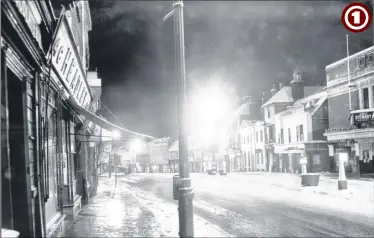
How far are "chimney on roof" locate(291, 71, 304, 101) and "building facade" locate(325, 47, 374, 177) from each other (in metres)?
11.3

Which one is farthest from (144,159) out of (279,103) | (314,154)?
(314,154)

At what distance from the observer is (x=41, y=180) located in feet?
29.0

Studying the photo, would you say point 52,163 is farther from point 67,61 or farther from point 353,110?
point 353,110

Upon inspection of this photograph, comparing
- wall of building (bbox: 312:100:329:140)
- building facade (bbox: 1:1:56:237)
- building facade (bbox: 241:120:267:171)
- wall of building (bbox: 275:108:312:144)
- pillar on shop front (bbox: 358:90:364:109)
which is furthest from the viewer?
building facade (bbox: 241:120:267:171)

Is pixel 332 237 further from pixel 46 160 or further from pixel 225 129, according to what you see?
pixel 225 129

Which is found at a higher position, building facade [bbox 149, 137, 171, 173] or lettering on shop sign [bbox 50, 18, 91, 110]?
lettering on shop sign [bbox 50, 18, 91, 110]

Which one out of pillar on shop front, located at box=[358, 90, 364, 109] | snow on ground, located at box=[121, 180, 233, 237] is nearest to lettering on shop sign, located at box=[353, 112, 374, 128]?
pillar on shop front, located at box=[358, 90, 364, 109]

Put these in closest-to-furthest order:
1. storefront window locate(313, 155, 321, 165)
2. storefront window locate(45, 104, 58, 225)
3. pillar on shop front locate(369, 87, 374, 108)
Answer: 1. storefront window locate(45, 104, 58, 225)
2. pillar on shop front locate(369, 87, 374, 108)
3. storefront window locate(313, 155, 321, 165)

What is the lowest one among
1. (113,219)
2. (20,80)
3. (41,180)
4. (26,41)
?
(113,219)

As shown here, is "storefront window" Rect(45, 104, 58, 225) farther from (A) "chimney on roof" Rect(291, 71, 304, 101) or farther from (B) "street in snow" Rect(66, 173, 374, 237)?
(A) "chimney on roof" Rect(291, 71, 304, 101)

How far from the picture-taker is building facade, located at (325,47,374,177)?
33.0 m

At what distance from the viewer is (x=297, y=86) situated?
174 ft

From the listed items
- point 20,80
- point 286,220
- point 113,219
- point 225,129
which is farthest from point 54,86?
point 225,129

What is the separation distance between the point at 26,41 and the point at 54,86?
3.79m
